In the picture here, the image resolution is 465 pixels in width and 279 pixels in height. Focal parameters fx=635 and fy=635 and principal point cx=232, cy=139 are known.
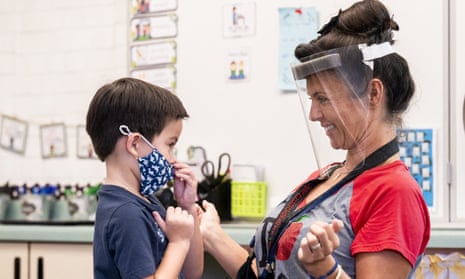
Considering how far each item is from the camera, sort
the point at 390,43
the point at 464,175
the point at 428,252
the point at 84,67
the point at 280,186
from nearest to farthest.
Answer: the point at 390,43 < the point at 428,252 < the point at 464,175 < the point at 280,186 < the point at 84,67

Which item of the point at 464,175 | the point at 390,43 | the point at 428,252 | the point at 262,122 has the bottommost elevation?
the point at 428,252

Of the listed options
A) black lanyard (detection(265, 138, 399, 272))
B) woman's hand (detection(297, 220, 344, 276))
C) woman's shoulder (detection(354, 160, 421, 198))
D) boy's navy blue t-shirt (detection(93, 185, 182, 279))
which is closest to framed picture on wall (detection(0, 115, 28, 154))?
boy's navy blue t-shirt (detection(93, 185, 182, 279))

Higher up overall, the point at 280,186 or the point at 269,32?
the point at 269,32

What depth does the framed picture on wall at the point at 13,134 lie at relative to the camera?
12.0 feet

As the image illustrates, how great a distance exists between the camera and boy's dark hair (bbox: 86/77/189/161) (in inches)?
61.6

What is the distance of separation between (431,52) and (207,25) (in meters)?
1.09

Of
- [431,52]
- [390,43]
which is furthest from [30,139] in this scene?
[390,43]

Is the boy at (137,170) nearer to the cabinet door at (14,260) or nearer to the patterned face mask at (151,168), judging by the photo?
the patterned face mask at (151,168)

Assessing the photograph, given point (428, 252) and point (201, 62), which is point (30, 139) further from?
point (428, 252)

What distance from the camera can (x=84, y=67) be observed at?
11.6ft

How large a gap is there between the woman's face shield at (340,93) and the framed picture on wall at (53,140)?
2.28 metres

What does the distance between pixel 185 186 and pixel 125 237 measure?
0.99 ft

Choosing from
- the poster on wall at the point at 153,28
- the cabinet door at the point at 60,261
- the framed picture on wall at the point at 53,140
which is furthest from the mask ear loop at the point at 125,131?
the framed picture on wall at the point at 53,140

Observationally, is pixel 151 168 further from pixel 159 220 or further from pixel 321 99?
pixel 321 99
